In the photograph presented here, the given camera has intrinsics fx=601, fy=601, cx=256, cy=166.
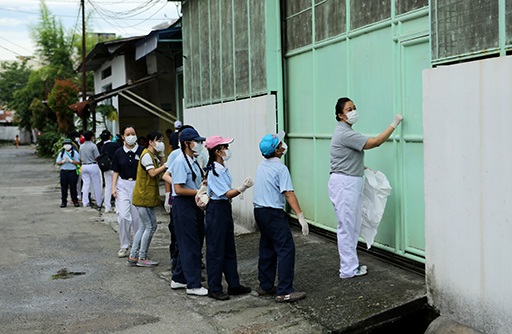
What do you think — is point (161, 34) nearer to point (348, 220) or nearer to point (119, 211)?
point (119, 211)

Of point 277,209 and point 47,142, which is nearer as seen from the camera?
point 277,209

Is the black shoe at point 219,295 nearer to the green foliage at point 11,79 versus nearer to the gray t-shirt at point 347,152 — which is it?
the gray t-shirt at point 347,152

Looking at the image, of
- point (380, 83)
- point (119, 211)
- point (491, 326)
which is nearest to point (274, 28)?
point (380, 83)

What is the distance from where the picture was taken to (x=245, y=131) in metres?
11.0

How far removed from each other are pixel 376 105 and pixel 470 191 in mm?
2543

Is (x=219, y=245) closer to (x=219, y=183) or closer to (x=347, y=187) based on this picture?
(x=219, y=183)

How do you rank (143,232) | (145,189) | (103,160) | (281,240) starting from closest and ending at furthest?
(281,240) → (145,189) → (143,232) → (103,160)

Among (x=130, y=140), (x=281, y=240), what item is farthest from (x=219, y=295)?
(x=130, y=140)

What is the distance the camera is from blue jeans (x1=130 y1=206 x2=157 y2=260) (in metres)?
8.32

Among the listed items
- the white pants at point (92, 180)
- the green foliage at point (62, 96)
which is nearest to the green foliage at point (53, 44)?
the green foliage at point (62, 96)

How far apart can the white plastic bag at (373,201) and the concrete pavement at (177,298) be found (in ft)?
1.54

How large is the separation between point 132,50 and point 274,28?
13.2 metres

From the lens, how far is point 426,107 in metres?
5.54

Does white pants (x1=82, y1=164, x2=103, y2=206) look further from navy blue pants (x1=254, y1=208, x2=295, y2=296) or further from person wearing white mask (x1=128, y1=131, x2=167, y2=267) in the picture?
navy blue pants (x1=254, y1=208, x2=295, y2=296)
